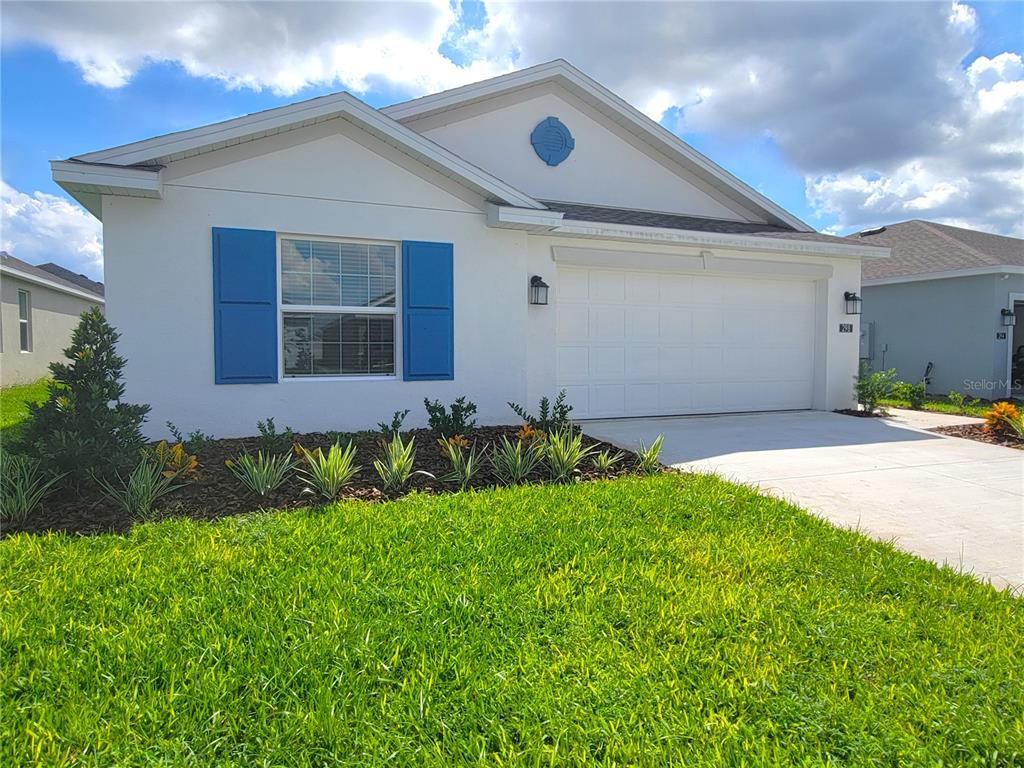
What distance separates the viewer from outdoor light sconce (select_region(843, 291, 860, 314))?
430 inches

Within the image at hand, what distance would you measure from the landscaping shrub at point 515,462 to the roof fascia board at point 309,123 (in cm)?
364

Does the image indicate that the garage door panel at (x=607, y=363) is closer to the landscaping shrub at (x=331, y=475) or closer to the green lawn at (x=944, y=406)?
the landscaping shrub at (x=331, y=475)

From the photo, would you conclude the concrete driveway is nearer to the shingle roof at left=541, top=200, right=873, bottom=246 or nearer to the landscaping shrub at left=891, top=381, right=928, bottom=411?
the landscaping shrub at left=891, top=381, right=928, bottom=411

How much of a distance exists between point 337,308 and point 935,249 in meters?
16.4

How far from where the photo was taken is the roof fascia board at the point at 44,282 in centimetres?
1520

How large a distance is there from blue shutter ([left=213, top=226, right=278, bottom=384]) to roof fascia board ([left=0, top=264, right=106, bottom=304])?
26.0ft

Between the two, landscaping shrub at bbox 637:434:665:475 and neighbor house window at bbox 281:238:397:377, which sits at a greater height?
neighbor house window at bbox 281:238:397:377

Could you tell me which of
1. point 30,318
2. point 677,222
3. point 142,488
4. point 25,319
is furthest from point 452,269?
point 30,318

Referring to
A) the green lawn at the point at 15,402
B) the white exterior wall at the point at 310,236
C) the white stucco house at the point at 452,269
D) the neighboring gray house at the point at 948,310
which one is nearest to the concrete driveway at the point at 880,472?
the white stucco house at the point at 452,269

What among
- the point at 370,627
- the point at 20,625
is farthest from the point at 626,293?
the point at 20,625

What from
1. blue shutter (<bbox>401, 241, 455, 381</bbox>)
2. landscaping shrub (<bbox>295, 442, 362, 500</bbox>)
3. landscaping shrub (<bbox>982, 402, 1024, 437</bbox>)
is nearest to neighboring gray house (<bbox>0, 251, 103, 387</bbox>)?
blue shutter (<bbox>401, 241, 455, 381</bbox>)

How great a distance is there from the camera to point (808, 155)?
14.6m

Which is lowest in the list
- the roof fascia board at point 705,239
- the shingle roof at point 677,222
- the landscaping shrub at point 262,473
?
the landscaping shrub at point 262,473

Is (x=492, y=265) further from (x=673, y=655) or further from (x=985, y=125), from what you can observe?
(x=985, y=125)
